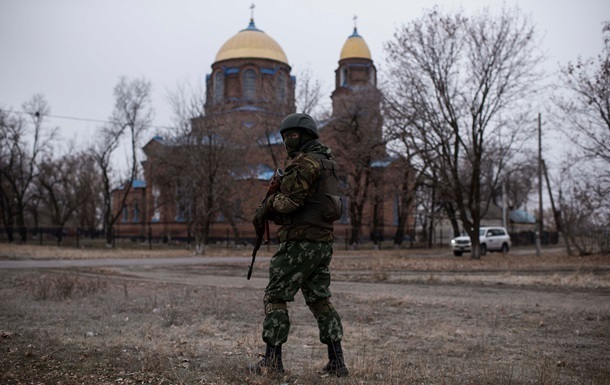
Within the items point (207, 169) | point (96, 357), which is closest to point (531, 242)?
point (207, 169)

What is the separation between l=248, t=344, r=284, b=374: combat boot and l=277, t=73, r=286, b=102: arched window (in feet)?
113

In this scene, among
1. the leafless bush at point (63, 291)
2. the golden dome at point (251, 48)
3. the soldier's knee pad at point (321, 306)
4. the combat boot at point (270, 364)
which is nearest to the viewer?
the combat boot at point (270, 364)

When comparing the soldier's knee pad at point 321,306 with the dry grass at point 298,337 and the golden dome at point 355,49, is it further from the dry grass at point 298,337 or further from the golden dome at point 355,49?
the golden dome at point 355,49

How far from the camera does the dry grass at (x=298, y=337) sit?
4.29 meters

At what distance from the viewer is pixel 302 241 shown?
4.44 m

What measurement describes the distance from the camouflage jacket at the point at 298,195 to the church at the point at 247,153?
25832 millimetres

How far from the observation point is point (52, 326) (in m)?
6.37

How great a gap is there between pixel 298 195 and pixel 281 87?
38.9m

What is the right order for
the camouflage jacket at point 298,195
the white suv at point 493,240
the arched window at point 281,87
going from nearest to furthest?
the camouflage jacket at point 298,195, the white suv at point 493,240, the arched window at point 281,87

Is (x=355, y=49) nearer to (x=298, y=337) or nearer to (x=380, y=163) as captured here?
(x=380, y=163)

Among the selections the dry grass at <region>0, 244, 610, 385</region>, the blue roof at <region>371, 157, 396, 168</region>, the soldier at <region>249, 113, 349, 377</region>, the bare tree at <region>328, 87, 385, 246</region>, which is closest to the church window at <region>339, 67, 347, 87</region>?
the bare tree at <region>328, 87, 385, 246</region>

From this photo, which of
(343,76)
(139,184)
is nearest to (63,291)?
(343,76)

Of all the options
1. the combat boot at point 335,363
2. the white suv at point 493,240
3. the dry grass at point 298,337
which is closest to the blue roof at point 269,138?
the white suv at point 493,240

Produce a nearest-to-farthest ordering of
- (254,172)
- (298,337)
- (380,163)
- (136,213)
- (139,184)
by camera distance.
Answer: (298,337)
(380,163)
(254,172)
(136,213)
(139,184)
